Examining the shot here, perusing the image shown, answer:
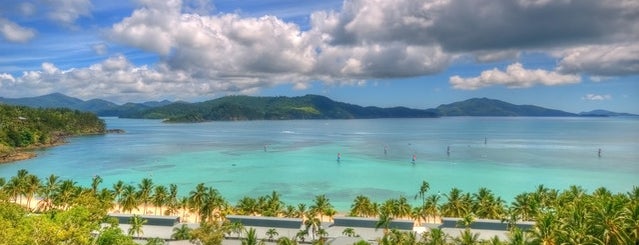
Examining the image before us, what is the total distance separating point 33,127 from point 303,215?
5355 inches

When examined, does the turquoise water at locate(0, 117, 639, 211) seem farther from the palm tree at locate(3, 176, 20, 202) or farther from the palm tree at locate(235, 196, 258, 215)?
the palm tree at locate(3, 176, 20, 202)

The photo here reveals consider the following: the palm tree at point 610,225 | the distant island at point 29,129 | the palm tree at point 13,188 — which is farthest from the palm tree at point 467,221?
the distant island at point 29,129

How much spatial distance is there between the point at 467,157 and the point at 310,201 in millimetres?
69670

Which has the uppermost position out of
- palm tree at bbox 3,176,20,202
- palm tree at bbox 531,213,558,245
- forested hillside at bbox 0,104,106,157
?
forested hillside at bbox 0,104,106,157

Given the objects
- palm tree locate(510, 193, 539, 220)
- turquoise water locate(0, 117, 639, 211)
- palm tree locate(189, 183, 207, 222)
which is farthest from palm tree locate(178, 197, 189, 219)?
palm tree locate(510, 193, 539, 220)

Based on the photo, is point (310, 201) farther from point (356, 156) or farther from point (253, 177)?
point (356, 156)

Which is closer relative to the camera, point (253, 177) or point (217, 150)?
point (253, 177)

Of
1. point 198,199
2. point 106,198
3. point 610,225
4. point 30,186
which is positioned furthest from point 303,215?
point 30,186

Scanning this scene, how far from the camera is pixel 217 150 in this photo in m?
144

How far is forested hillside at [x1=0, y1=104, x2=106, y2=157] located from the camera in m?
130

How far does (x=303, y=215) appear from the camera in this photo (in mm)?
49906

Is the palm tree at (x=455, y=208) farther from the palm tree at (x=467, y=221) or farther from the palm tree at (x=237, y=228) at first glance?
the palm tree at (x=237, y=228)

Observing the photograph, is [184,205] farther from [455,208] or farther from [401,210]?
[455,208]

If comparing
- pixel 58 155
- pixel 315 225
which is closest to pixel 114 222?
pixel 315 225
